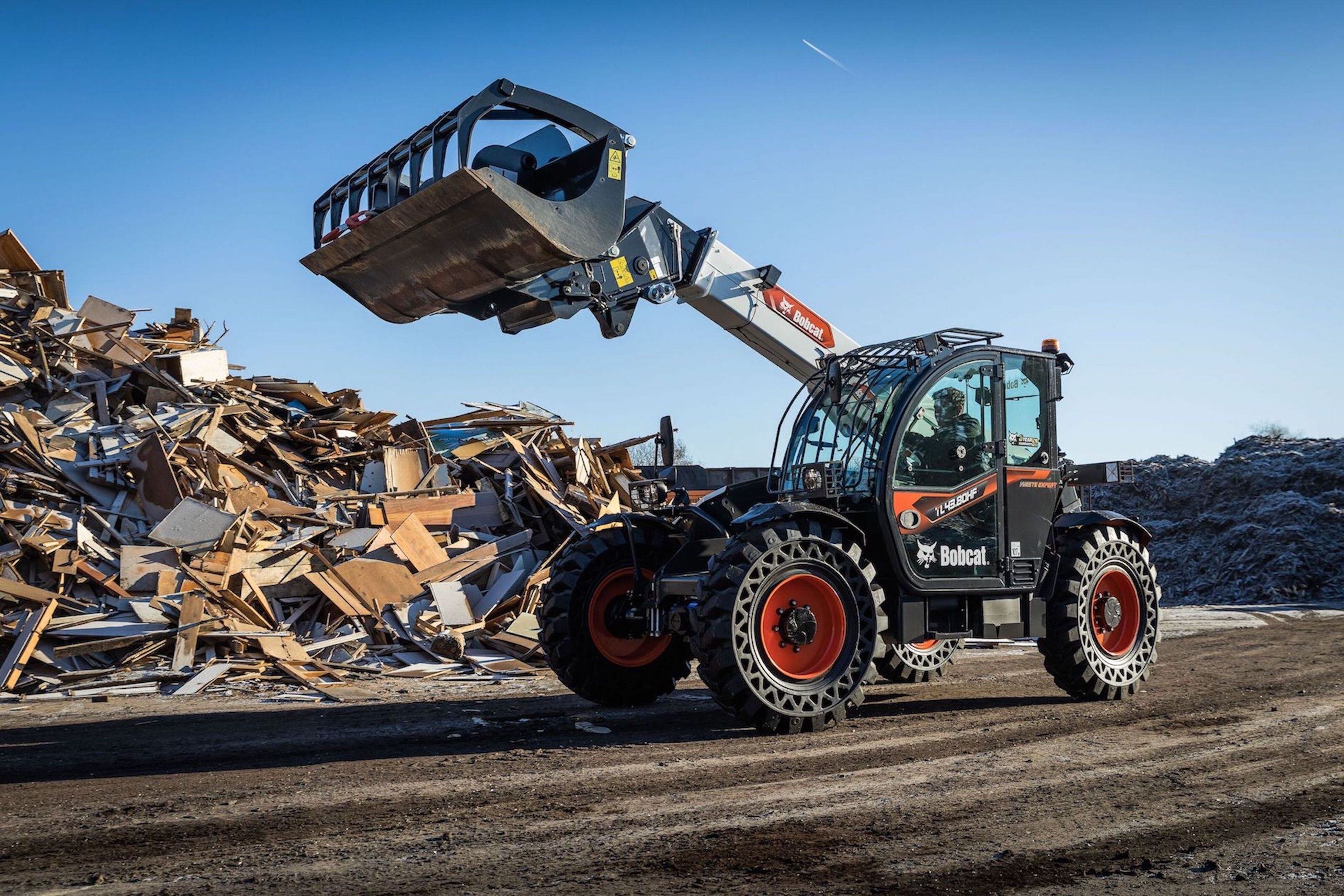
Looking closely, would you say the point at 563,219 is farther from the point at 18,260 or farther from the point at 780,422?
the point at 18,260

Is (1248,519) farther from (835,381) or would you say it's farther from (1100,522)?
(835,381)

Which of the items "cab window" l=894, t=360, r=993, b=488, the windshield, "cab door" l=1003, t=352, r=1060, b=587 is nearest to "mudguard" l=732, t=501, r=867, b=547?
the windshield

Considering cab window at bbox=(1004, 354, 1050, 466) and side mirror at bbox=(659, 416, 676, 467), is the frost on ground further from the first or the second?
side mirror at bbox=(659, 416, 676, 467)

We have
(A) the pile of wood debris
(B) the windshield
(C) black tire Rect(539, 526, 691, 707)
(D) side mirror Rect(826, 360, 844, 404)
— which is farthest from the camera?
(A) the pile of wood debris

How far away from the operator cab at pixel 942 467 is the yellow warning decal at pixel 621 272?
1690mm

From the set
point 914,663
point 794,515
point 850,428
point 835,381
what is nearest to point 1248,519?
point 914,663

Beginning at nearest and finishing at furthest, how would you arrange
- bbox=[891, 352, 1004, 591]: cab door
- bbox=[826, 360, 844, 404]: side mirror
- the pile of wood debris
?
1. bbox=[891, 352, 1004, 591]: cab door
2. bbox=[826, 360, 844, 404]: side mirror
3. the pile of wood debris

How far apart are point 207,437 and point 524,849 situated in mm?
10526

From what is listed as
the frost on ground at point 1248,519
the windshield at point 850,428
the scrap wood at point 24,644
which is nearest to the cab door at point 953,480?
the windshield at point 850,428

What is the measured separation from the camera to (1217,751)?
6559 millimetres

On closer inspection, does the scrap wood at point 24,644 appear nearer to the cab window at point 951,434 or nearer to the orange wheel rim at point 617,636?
A: the orange wheel rim at point 617,636

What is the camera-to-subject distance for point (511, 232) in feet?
23.8

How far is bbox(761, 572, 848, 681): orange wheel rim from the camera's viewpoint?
7.16 meters

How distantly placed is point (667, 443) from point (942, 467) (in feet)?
6.86
